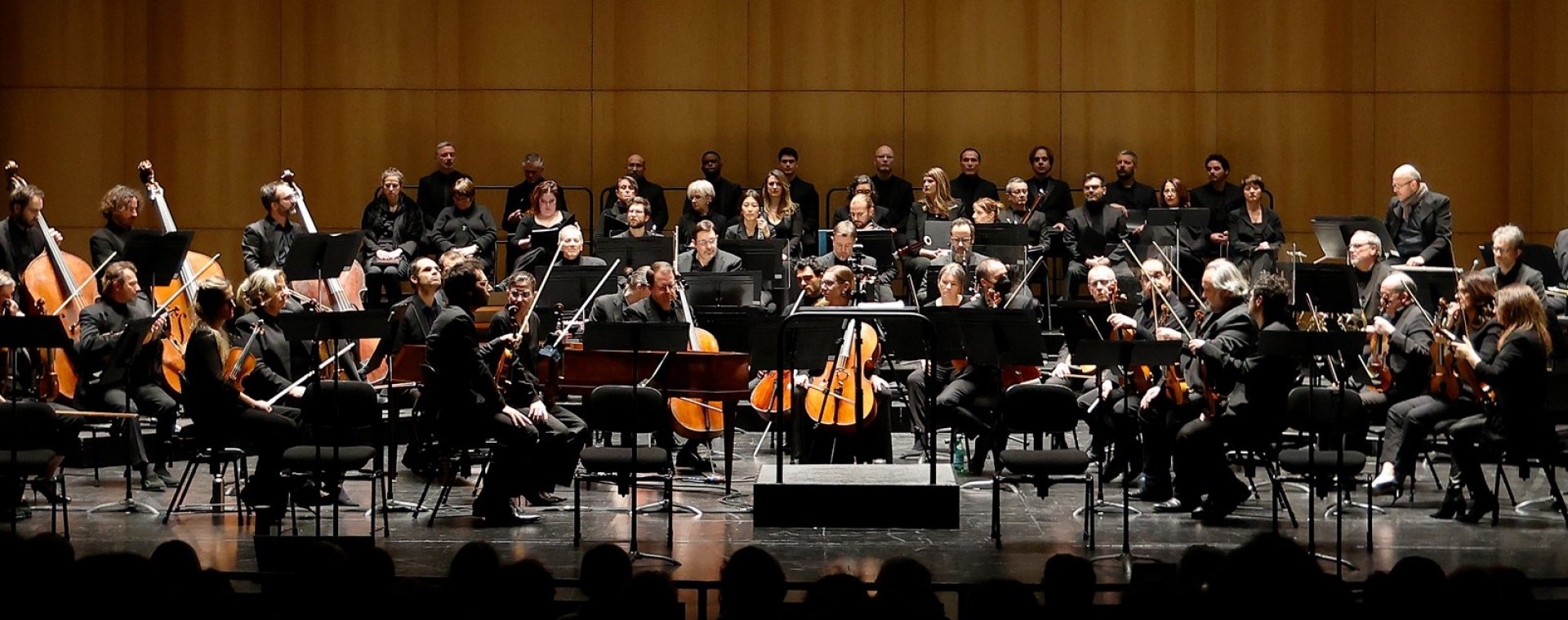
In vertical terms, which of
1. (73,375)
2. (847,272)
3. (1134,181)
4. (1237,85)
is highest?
(1237,85)

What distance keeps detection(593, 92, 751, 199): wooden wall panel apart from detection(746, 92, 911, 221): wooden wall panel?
0.28m

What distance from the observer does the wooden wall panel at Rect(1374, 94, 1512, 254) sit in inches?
504

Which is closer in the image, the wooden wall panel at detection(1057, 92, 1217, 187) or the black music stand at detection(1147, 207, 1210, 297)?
the black music stand at detection(1147, 207, 1210, 297)

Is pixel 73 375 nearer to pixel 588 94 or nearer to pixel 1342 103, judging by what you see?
pixel 588 94

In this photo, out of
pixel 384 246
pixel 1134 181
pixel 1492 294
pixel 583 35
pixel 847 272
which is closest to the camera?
pixel 1492 294

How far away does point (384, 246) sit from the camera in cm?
1103

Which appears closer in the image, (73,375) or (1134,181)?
(73,375)

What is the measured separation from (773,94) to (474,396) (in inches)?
272

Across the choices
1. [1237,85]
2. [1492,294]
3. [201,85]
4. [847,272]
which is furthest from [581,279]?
[1237,85]

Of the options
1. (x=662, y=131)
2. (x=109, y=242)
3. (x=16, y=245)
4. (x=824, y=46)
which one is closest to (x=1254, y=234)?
(x=824, y=46)

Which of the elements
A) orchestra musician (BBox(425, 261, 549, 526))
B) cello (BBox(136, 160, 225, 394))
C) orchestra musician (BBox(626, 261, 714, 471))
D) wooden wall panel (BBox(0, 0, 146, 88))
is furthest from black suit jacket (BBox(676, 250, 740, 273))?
wooden wall panel (BBox(0, 0, 146, 88))

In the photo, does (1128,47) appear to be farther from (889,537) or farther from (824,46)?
(889,537)

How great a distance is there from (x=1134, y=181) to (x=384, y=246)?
5.39m

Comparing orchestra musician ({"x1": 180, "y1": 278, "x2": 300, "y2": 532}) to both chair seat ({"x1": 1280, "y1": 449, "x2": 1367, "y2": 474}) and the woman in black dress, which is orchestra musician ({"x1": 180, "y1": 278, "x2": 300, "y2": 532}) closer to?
chair seat ({"x1": 1280, "y1": 449, "x2": 1367, "y2": 474})
